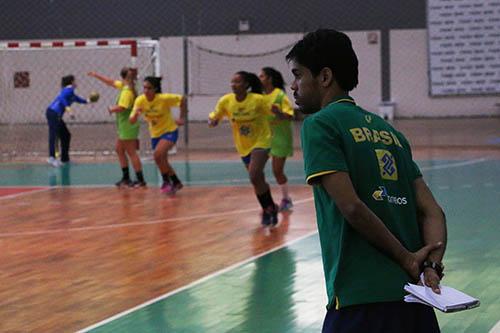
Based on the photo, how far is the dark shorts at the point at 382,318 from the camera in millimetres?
3428

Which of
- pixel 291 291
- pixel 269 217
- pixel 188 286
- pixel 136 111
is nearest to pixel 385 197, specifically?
pixel 291 291

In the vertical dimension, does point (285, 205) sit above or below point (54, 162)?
below

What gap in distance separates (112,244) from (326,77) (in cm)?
757

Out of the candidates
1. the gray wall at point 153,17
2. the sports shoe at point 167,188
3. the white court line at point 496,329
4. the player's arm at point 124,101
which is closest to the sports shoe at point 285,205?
the sports shoe at point 167,188

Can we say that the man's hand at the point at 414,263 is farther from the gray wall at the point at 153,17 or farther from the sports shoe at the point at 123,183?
the gray wall at the point at 153,17

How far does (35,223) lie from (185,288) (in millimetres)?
4758

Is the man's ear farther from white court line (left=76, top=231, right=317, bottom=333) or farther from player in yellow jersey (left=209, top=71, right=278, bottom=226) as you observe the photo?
player in yellow jersey (left=209, top=71, right=278, bottom=226)

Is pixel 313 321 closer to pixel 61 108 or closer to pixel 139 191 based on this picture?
pixel 139 191

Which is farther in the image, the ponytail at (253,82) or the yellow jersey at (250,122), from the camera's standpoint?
the ponytail at (253,82)

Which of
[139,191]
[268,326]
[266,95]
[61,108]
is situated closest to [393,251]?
[268,326]

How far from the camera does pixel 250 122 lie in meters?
12.4

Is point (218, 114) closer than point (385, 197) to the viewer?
No

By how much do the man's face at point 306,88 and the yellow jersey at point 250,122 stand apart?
855 cm

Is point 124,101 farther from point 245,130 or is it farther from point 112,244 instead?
point 112,244
